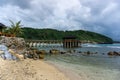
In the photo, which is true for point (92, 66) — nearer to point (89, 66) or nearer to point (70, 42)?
point (89, 66)

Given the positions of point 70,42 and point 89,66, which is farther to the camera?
point 70,42

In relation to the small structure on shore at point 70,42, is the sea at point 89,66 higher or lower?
lower

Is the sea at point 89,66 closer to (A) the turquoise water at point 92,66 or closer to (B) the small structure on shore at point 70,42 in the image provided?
(A) the turquoise water at point 92,66

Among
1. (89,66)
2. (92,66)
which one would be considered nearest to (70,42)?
(92,66)

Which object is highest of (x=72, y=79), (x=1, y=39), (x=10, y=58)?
(x=1, y=39)

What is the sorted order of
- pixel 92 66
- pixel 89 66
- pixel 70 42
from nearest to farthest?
pixel 89 66 → pixel 92 66 → pixel 70 42

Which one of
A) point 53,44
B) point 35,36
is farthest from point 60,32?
point 53,44

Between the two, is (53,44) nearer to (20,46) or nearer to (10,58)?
(20,46)

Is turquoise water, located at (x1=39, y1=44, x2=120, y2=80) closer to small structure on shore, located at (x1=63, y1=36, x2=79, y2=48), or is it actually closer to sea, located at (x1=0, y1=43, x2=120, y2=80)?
sea, located at (x1=0, y1=43, x2=120, y2=80)

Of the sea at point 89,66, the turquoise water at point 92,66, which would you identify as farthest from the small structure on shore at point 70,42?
the turquoise water at point 92,66

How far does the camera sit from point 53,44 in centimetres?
10019

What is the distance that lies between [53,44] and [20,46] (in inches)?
2727

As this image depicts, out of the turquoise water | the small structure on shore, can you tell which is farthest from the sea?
the small structure on shore

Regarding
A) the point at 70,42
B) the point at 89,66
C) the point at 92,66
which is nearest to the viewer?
the point at 89,66
